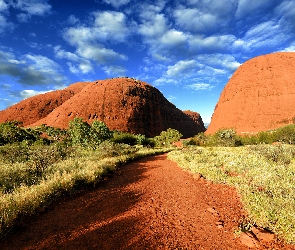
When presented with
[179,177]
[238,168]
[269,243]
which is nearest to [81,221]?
[269,243]

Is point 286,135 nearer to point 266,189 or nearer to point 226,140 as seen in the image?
point 226,140

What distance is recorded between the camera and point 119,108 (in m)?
63.3

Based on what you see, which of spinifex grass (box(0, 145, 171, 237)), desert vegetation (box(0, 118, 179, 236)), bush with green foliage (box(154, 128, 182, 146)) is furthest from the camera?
bush with green foliage (box(154, 128, 182, 146))

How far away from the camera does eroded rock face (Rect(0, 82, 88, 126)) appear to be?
74.6 m

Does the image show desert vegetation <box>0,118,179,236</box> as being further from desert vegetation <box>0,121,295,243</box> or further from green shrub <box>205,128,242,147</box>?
green shrub <box>205,128,242,147</box>

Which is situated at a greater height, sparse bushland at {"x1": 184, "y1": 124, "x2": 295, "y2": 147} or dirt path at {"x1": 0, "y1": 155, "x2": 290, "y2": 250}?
sparse bushland at {"x1": 184, "y1": 124, "x2": 295, "y2": 147}

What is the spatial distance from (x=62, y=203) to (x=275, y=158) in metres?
13.1

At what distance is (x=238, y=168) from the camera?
35.1 feet

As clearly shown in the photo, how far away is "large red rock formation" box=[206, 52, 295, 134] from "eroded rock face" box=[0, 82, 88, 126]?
65.4 meters

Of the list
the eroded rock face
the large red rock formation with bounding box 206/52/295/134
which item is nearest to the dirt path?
the large red rock formation with bounding box 206/52/295/134

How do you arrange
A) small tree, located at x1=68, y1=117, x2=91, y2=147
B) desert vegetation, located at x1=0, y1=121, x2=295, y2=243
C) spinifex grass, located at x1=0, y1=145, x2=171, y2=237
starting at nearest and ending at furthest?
desert vegetation, located at x1=0, y1=121, x2=295, y2=243 < spinifex grass, located at x1=0, y1=145, x2=171, y2=237 < small tree, located at x1=68, y1=117, x2=91, y2=147

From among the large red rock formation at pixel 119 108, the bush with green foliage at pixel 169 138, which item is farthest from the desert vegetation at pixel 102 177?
the large red rock formation at pixel 119 108

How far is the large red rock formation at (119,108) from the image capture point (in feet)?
200

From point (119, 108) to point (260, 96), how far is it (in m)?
42.3
